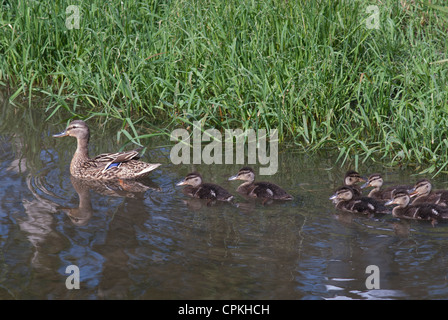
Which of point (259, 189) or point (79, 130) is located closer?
point (259, 189)

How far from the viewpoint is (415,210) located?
254 inches

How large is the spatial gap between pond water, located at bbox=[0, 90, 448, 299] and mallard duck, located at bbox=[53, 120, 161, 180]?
14cm

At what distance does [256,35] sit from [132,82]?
160cm

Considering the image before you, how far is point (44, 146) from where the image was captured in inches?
329

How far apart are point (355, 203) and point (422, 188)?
804 millimetres

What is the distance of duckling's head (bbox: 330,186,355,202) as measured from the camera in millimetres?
6605

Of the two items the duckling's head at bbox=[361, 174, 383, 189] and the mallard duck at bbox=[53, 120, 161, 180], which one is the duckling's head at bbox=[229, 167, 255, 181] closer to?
the mallard duck at bbox=[53, 120, 161, 180]

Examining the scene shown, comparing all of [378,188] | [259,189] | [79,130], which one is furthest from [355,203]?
[79,130]
